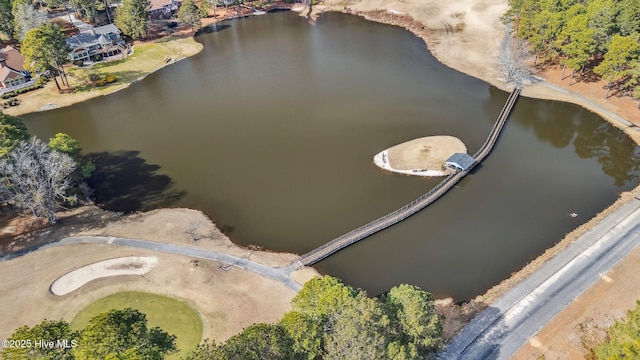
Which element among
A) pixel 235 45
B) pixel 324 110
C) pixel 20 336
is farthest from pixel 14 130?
pixel 235 45

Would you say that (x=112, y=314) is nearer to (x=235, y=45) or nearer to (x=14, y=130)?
(x=14, y=130)

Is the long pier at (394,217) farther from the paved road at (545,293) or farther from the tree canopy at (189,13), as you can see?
the tree canopy at (189,13)

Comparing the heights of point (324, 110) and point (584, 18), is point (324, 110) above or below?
below

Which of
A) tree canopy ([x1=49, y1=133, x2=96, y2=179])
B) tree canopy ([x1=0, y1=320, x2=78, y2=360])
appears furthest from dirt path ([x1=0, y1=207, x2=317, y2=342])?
tree canopy ([x1=0, y1=320, x2=78, y2=360])

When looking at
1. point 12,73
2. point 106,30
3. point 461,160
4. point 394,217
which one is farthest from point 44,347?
point 106,30

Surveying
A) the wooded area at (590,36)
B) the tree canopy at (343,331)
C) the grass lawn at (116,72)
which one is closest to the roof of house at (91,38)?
the grass lawn at (116,72)

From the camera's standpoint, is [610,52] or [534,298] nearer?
[534,298]
